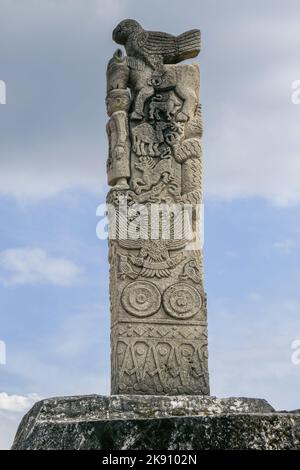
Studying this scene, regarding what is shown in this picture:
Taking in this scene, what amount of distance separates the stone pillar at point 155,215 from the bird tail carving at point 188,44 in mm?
14

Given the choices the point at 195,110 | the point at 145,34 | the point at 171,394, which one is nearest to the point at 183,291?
the point at 171,394

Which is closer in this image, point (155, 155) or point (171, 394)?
point (171, 394)

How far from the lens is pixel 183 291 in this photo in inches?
484

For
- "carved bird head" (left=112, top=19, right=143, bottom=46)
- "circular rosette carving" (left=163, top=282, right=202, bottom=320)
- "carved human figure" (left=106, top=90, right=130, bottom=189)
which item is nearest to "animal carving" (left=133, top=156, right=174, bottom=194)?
"carved human figure" (left=106, top=90, right=130, bottom=189)

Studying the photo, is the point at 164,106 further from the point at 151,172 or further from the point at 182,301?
the point at 182,301

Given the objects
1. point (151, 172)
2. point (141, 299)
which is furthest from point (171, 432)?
point (151, 172)

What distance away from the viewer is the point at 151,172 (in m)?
12.6

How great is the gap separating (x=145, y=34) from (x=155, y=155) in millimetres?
1756

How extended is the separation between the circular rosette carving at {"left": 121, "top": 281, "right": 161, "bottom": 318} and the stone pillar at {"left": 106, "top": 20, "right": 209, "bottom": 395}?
1 centimetres

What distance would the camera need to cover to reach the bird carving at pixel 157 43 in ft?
42.8

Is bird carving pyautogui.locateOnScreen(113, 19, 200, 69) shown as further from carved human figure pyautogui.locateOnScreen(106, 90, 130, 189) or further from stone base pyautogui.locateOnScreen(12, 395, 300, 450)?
stone base pyautogui.locateOnScreen(12, 395, 300, 450)

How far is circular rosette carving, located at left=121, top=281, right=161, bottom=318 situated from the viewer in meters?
12.1

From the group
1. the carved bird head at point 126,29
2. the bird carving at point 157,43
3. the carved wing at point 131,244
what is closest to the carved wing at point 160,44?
the bird carving at point 157,43

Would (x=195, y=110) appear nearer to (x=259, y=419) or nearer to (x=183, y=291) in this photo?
(x=183, y=291)
